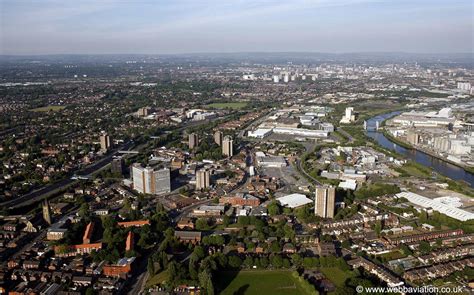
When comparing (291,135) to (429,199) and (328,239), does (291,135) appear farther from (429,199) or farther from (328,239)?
(328,239)

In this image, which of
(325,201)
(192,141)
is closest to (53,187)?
(192,141)

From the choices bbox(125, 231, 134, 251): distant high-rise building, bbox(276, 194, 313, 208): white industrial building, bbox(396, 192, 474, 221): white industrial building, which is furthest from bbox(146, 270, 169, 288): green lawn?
bbox(396, 192, 474, 221): white industrial building

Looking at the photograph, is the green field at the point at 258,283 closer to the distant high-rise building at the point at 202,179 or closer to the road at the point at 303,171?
the distant high-rise building at the point at 202,179

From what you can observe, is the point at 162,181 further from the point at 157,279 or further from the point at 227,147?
the point at 157,279

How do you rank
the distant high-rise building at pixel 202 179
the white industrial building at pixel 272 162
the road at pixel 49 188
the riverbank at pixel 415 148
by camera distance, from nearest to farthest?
1. the road at pixel 49 188
2. the distant high-rise building at pixel 202 179
3. the riverbank at pixel 415 148
4. the white industrial building at pixel 272 162

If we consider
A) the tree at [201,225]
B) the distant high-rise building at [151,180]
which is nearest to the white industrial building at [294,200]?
the tree at [201,225]

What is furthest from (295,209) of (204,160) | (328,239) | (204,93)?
(204,93)
